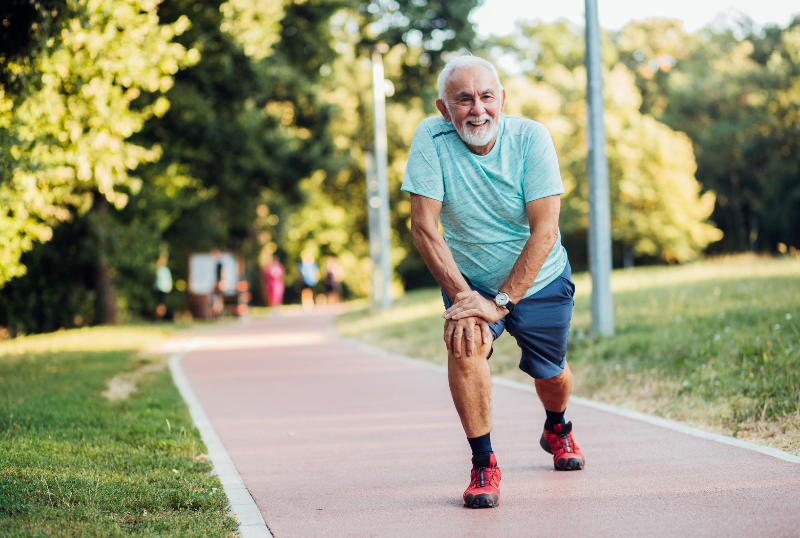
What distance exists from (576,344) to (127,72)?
7.43m

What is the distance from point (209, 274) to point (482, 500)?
22.3 meters

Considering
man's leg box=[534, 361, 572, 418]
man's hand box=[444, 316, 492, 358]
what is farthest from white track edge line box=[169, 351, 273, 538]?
man's leg box=[534, 361, 572, 418]

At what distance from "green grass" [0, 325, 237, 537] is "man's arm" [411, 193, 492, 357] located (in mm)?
1318

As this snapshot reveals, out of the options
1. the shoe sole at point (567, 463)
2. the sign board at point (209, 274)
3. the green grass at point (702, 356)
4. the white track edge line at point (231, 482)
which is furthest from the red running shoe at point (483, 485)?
the sign board at point (209, 274)

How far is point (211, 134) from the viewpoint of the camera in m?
21.7

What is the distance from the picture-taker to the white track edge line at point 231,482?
3.86 m

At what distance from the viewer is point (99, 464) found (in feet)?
16.2

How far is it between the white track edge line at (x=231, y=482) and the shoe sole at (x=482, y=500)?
0.95m

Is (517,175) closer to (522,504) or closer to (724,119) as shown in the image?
(522,504)

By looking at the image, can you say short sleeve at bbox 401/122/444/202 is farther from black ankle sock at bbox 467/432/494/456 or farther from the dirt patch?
the dirt patch

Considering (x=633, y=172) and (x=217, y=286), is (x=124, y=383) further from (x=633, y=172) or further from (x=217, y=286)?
(x=633, y=172)

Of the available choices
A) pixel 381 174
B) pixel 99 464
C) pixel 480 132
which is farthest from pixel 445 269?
pixel 381 174

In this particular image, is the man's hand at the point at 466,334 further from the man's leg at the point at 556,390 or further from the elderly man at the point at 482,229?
the man's leg at the point at 556,390

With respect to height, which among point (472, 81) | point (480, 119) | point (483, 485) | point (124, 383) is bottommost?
point (124, 383)
